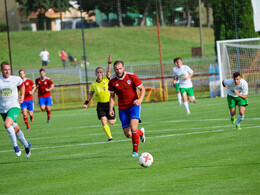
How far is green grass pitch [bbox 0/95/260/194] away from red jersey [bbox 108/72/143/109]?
1.21 m

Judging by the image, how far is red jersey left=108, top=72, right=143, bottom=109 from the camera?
10.7 meters

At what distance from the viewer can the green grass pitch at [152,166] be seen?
7.52 metres

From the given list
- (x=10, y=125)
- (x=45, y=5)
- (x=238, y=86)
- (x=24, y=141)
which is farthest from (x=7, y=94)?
(x=45, y=5)

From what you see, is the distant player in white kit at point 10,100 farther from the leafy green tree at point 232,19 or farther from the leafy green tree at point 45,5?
the leafy green tree at point 45,5

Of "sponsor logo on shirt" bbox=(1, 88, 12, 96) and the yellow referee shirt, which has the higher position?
"sponsor logo on shirt" bbox=(1, 88, 12, 96)

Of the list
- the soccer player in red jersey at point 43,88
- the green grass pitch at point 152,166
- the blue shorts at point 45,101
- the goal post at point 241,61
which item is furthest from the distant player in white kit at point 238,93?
the goal post at point 241,61

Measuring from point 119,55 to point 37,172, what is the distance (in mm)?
50690

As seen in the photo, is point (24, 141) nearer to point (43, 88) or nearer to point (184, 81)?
point (184, 81)

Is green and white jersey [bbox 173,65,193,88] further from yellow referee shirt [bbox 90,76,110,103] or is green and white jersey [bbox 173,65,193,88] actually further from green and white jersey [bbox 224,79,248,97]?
yellow referee shirt [bbox 90,76,110,103]

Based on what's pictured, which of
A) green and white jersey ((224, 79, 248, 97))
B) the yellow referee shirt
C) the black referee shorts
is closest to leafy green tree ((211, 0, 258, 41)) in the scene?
green and white jersey ((224, 79, 248, 97))

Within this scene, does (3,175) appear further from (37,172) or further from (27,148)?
(27,148)

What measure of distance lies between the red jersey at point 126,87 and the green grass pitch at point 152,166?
3.95 feet

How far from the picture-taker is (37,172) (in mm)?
9719

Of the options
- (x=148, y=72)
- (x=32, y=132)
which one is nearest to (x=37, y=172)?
(x=32, y=132)
